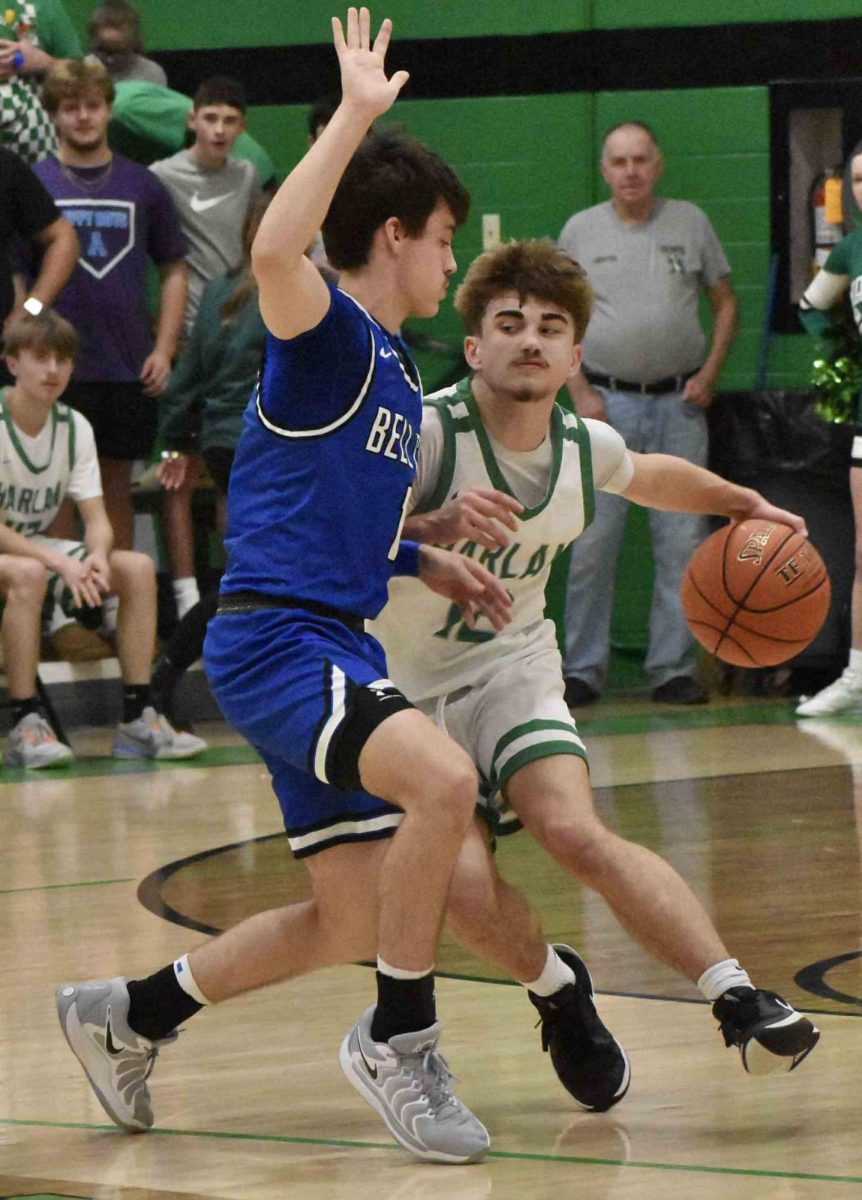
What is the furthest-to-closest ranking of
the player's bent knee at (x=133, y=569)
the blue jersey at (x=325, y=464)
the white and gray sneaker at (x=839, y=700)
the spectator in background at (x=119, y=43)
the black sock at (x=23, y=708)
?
1. the spectator in background at (x=119, y=43)
2. the white and gray sneaker at (x=839, y=700)
3. the player's bent knee at (x=133, y=569)
4. the black sock at (x=23, y=708)
5. the blue jersey at (x=325, y=464)

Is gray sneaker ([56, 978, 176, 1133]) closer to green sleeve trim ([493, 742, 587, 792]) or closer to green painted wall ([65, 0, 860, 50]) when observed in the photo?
green sleeve trim ([493, 742, 587, 792])

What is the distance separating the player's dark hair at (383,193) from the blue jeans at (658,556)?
550 cm

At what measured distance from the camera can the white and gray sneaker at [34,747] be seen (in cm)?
761

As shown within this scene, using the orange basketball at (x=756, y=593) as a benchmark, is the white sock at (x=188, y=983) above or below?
below

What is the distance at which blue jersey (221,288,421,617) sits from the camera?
346cm

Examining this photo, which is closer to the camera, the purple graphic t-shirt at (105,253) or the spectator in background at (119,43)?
the purple graphic t-shirt at (105,253)

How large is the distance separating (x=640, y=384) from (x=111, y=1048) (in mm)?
5956

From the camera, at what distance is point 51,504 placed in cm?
793

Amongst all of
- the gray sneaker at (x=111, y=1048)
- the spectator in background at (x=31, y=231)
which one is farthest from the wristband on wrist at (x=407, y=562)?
the spectator in background at (x=31, y=231)

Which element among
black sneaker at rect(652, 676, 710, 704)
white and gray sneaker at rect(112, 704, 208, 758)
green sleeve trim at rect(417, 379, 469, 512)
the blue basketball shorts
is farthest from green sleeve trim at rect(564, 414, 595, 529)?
black sneaker at rect(652, 676, 710, 704)

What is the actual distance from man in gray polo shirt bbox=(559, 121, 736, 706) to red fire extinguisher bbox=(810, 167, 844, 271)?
82cm

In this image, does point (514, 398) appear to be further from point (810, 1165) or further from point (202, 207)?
point (202, 207)

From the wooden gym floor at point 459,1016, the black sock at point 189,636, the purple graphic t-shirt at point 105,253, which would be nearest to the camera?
the wooden gym floor at point 459,1016

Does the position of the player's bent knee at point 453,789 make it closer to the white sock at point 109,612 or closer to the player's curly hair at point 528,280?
the player's curly hair at point 528,280
